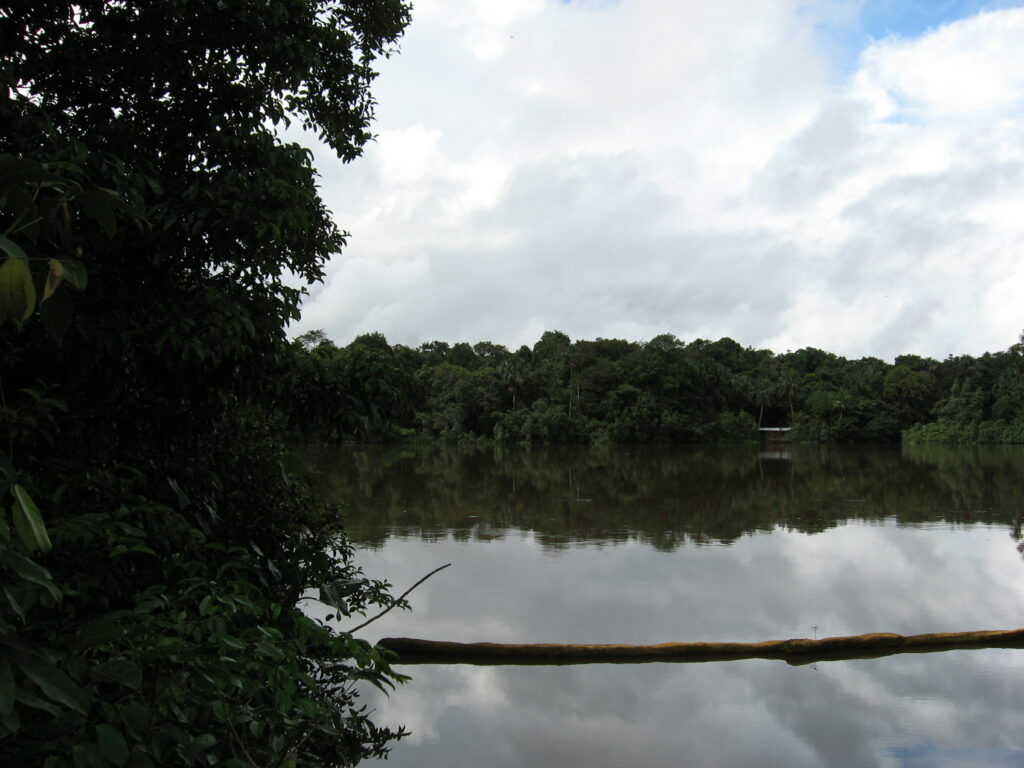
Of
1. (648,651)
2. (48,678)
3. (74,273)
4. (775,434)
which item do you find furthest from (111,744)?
(775,434)

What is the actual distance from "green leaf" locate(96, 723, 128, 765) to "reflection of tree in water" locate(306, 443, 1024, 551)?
19.1 ft

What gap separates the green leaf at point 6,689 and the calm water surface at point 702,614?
370 centimetres

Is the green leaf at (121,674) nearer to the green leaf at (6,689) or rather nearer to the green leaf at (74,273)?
Result: the green leaf at (6,689)

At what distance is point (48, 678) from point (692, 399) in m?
44.5

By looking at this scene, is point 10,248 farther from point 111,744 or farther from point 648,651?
point 648,651

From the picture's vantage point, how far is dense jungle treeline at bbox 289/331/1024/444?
41375 millimetres

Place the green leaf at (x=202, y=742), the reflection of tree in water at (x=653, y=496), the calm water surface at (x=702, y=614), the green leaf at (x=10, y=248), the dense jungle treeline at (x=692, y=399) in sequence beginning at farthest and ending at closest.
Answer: the dense jungle treeline at (x=692, y=399) → the reflection of tree in water at (x=653, y=496) → the calm water surface at (x=702, y=614) → the green leaf at (x=202, y=742) → the green leaf at (x=10, y=248)

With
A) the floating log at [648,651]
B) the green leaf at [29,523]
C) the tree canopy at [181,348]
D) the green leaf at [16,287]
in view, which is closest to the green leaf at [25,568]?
the green leaf at [29,523]

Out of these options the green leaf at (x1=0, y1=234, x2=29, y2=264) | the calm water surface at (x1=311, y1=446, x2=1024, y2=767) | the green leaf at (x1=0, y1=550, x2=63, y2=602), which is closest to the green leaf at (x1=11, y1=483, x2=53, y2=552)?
the green leaf at (x1=0, y1=550, x2=63, y2=602)

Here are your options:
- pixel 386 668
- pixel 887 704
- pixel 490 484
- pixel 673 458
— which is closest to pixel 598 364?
pixel 673 458

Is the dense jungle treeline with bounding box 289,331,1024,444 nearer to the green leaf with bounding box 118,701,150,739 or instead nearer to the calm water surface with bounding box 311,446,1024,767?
the calm water surface with bounding box 311,446,1024,767

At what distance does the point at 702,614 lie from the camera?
7004mm

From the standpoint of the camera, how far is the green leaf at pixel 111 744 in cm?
111

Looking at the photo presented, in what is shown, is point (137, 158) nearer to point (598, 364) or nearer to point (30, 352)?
point (30, 352)
